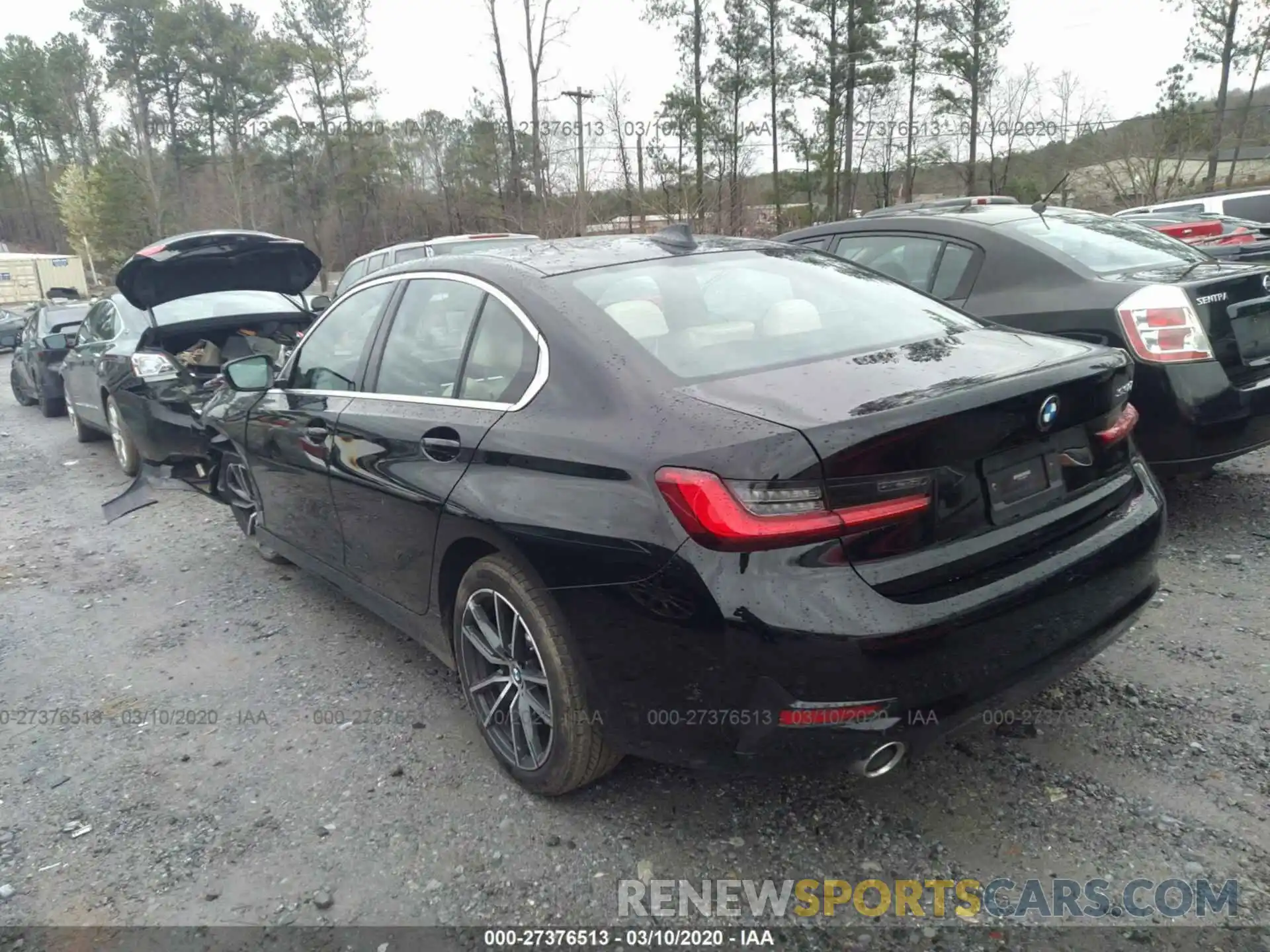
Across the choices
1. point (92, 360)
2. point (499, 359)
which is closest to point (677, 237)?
point (499, 359)

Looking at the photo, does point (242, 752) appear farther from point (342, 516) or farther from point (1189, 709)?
point (1189, 709)

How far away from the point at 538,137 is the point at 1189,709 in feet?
84.0

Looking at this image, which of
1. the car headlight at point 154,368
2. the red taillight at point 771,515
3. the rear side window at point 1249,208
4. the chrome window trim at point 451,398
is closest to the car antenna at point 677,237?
the chrome window trim at point 451,398

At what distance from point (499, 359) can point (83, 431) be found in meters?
8.21

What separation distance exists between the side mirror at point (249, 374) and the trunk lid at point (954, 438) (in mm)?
2682

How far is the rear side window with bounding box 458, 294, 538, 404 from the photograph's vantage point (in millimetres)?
2684

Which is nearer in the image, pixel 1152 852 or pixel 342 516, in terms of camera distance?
pixel 1152 852

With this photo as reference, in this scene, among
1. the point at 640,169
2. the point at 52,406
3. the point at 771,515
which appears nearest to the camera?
the point at 771,515

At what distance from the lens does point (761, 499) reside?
2.03m

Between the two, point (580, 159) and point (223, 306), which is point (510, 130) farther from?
point (223, 306)

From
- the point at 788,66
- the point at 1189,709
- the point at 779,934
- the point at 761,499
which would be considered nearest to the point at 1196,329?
the point at 1189,709

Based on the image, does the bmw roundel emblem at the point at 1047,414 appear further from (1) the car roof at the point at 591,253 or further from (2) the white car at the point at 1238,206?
(2) the white car at the point at 1238,206

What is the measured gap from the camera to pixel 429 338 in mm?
3213

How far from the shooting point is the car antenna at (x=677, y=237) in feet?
10.8
